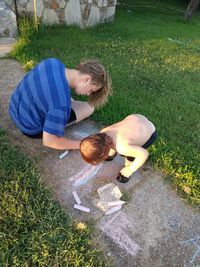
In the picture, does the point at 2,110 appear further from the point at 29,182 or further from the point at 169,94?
the point at 169,94

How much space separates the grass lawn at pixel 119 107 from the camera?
112 inches

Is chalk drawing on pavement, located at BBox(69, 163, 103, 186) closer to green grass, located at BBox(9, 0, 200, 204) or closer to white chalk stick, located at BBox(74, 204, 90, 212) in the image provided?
white chalk stick, located at BBox(74, 204, 90, 212)

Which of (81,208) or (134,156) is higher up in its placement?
(134,156)

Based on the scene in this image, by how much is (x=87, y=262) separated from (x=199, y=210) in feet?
4.27

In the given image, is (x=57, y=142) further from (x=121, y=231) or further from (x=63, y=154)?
(x=121, y=231)

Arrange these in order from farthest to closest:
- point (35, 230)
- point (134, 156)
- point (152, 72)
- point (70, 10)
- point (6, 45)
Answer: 1. point (70, 10)
2. point (6, 45)
3. point (152, 72)
4. point (134, 156)
5. point (35, 230)

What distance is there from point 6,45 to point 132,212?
4.35 meters

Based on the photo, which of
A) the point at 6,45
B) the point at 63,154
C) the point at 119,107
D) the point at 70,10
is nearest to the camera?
the point at 63,154

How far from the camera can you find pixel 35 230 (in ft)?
9.51

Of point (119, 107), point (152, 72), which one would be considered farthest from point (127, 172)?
point (152, 72)

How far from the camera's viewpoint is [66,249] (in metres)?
2.78

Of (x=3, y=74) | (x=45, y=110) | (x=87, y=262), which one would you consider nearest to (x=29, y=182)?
(x=45, y=110)

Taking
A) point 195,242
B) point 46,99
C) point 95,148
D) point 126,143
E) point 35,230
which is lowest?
point 195,242

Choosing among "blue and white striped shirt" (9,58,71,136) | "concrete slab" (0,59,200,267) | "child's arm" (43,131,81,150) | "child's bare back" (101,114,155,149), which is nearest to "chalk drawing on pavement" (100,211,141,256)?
"concrete slab" (0,59,200,267)
